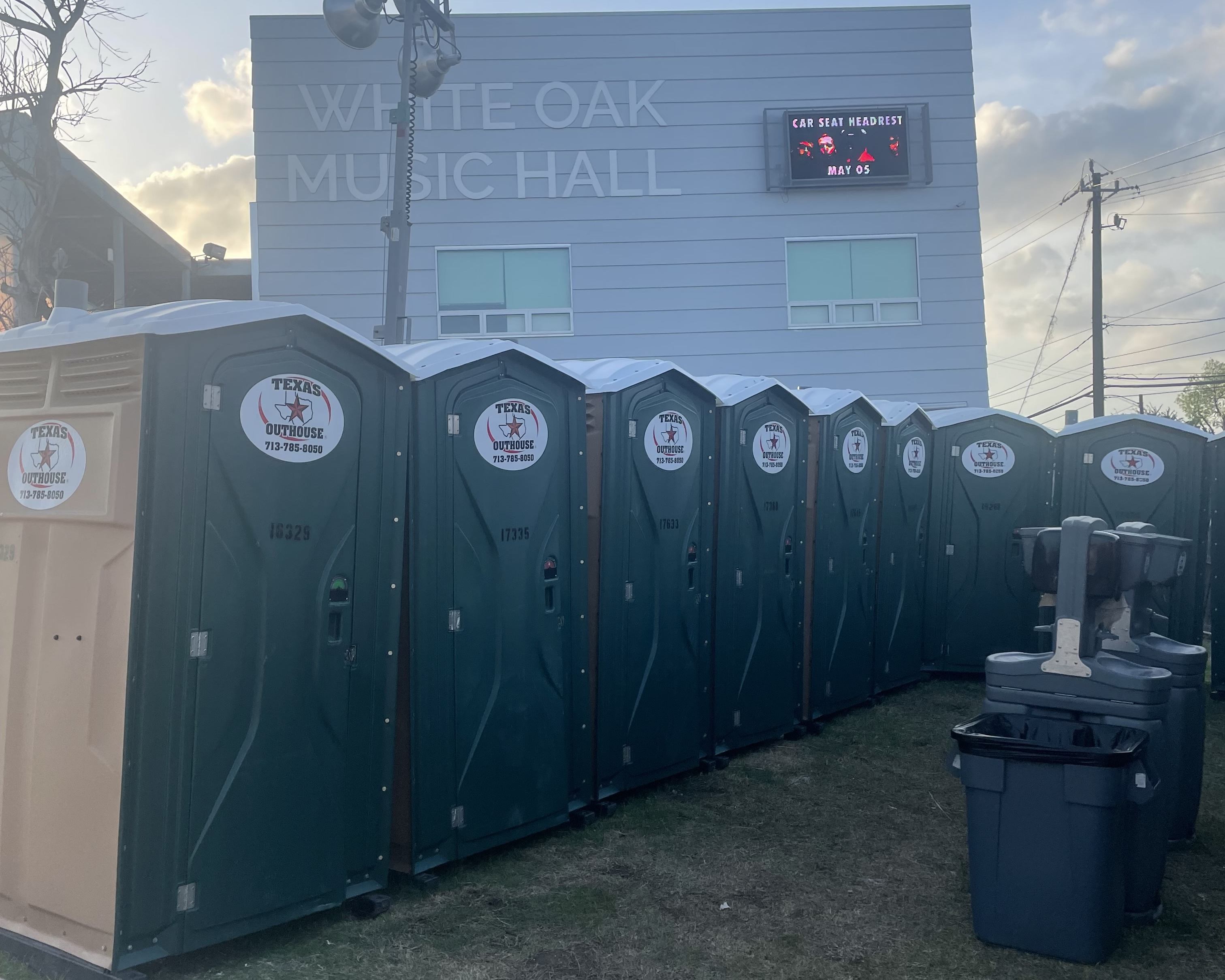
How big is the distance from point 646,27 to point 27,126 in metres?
8.15

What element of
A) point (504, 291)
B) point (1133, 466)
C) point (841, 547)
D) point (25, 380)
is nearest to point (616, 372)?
point (25, 380)

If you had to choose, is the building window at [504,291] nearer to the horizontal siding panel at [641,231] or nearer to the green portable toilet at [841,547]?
the horizontal siding panel at [641,231]

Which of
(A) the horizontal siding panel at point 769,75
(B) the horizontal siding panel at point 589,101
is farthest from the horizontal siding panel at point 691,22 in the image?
(B) the horizontal siding panel at point 589,101

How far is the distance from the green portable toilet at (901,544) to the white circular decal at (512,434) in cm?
420

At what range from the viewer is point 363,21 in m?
7.46

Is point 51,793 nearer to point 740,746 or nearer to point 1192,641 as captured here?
point 740,746

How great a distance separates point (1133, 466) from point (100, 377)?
7.98m

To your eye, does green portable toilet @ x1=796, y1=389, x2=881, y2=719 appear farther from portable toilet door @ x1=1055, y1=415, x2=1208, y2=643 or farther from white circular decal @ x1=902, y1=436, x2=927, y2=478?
portable toilet door @ x1=1055, y1=415, x2=1208, y2=643

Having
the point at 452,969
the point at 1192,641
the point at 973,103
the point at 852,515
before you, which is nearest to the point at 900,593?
the point at 852,515

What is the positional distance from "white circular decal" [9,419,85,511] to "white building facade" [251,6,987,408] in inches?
395

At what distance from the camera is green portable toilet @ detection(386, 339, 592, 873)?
14.4ft

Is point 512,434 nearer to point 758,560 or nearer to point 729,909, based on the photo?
point 729,909

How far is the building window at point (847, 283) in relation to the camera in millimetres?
14234

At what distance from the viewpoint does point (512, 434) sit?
4.78 m
